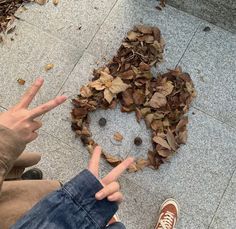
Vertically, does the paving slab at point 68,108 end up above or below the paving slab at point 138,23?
below

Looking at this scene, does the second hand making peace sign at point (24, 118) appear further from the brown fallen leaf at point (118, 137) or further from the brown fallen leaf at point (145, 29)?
the brown fallen leaf at point (145, 29)

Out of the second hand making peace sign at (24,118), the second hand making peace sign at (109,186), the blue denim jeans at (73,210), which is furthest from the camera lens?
the second hand making peace sign at (24,118)

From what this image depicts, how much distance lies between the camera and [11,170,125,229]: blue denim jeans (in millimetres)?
1440

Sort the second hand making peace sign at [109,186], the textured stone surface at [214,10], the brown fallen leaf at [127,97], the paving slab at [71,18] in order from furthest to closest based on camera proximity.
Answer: the paving slab at [71,18] < the textured stone surface at [214,10] < the brown fallen leaf at [127,97] < the second hand making peace sign at [109,186]

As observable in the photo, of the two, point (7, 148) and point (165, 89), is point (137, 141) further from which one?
point (7, 148)

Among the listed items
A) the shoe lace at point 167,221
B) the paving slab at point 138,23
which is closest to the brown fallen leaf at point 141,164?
the shoe lace at point 167,221

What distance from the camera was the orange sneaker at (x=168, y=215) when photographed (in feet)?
9.72

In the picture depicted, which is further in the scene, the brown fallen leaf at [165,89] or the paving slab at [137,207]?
the brown fallen leaf at [165,89]

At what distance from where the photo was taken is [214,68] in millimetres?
3439

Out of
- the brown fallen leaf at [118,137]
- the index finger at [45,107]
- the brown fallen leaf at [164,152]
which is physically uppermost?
the index finger at [45,107]

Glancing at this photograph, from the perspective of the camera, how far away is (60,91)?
137 inches

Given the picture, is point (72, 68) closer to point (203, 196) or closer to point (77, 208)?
point (203, 196)

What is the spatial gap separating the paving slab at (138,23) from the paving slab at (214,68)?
0.10 metres

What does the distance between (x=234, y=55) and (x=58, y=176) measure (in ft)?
5.93
